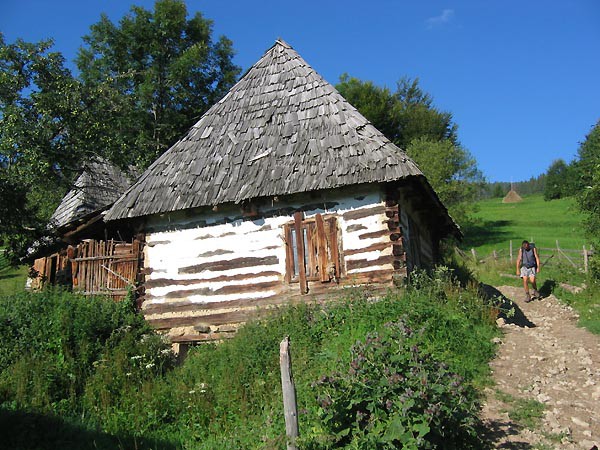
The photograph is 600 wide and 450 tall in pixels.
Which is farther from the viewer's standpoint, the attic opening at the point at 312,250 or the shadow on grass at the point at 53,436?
the attic opening at the point at 312,250

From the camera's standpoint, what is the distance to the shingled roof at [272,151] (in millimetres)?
9125

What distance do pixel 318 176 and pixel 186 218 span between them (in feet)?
9.43

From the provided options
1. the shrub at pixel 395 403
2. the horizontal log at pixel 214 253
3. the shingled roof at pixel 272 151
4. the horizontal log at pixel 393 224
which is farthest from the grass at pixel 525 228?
the shrub at pixel 395 403

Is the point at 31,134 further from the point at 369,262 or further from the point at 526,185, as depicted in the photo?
the point at 526,185

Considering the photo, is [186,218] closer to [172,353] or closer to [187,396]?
[172,353]

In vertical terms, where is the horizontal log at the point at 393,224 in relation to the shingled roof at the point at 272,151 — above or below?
below

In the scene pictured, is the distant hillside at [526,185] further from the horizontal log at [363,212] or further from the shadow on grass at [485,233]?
the horizontal log at [363,212]

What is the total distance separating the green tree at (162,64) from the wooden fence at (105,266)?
10.8 meters

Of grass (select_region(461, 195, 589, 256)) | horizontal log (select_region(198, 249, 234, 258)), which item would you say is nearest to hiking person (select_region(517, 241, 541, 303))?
horizontal log (select_region(198, 249, 234, 258))

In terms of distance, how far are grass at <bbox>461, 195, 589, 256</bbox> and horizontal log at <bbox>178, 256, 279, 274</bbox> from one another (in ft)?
68.5

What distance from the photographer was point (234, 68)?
24.3m

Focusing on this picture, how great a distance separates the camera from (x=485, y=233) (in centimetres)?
3750

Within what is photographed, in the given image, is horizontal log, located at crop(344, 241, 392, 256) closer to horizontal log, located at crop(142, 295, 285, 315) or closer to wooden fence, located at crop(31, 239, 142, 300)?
horizontal log, located at crop(142, 295, 285, 315)

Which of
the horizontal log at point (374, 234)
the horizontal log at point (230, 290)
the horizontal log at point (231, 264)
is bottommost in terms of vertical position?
the horizontal log at point (230, 290)
